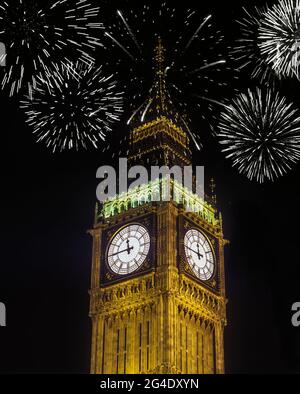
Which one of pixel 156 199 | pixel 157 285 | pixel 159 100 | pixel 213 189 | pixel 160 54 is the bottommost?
pixel 157 285

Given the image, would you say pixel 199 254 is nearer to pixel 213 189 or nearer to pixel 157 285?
pixel 157 285

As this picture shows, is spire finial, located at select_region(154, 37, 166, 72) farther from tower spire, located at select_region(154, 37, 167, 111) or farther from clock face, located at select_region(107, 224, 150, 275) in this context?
clock face, located at select_region(107, 224, 150, 275)

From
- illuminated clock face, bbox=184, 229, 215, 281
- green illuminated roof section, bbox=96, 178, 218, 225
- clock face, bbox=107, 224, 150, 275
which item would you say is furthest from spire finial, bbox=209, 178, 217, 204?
clock face, bbox=107, 224, 150, 275

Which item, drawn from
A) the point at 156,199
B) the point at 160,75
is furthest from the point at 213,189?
the point at 160,75

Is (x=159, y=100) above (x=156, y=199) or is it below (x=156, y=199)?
above

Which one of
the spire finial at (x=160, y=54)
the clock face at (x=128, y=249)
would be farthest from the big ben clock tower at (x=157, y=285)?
the spire finial at (x=160, y=54)
